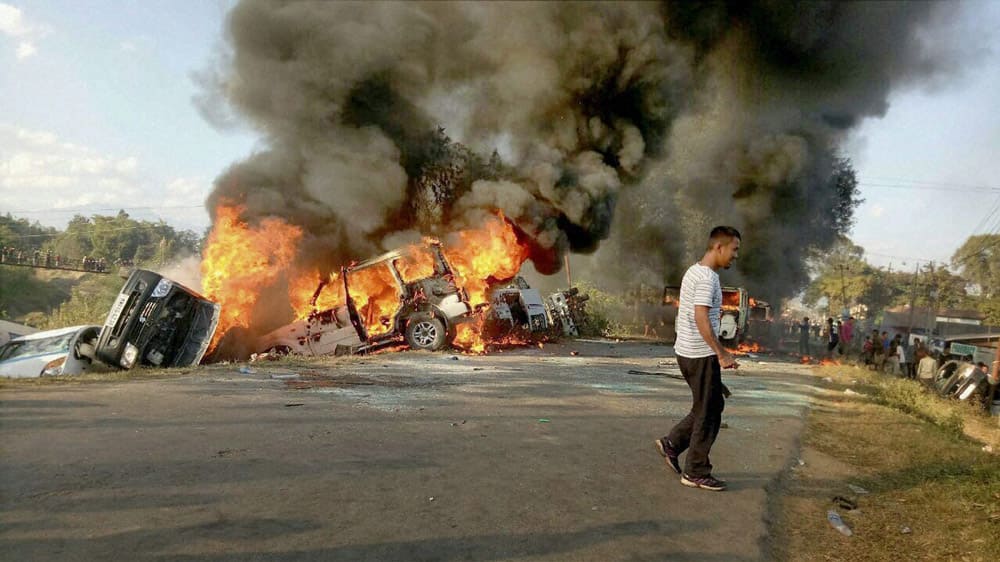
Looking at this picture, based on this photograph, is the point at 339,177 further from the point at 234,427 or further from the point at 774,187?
the point at 774,187

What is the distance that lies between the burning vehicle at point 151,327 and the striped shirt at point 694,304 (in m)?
8.50

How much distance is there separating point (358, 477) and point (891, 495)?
11.4ft

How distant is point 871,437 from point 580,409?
286 centimetres

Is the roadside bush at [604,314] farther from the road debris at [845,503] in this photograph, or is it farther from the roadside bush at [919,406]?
the road debris at [845,503]

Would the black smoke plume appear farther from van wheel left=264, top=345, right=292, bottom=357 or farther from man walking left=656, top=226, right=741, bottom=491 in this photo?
man walking left=656, top=226, right=741, bottom=491

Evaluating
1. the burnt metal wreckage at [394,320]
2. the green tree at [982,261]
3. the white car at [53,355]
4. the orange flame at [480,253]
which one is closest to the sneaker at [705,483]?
the white car at [53,355]

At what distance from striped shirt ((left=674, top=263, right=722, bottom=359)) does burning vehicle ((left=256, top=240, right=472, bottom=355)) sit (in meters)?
9.05

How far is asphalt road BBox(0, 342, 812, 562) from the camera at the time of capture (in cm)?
262

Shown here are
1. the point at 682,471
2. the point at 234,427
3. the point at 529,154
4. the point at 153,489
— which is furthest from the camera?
the point at 529,154

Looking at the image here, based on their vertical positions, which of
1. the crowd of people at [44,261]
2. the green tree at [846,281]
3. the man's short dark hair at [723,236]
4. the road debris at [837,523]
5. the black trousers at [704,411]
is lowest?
the road debris at [837,523]

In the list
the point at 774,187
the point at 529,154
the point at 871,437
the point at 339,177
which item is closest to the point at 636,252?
the point at 774,187

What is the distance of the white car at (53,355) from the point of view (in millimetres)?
8984

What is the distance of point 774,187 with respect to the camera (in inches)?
1033

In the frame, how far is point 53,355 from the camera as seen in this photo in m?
9.17
